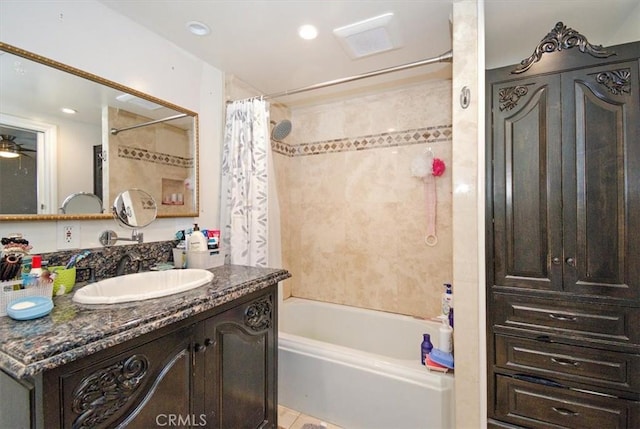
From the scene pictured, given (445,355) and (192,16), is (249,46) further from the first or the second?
(445,355)

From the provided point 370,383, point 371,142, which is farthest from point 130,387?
point 371,142

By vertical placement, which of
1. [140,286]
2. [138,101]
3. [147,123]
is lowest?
[140,286]

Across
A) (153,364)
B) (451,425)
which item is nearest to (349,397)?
(451,425)

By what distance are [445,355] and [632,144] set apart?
4.21 ft

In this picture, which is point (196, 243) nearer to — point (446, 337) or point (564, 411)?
point (446, 337)

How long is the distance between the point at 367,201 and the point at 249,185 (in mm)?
1052

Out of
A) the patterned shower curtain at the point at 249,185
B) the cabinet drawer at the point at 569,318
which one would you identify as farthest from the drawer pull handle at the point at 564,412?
the patterned shower curtain at the point at 249,185

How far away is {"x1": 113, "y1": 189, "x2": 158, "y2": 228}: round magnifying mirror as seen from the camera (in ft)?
5.01

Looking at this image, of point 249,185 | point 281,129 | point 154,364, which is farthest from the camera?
point 281,129

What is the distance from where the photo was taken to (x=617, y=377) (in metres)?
1.29

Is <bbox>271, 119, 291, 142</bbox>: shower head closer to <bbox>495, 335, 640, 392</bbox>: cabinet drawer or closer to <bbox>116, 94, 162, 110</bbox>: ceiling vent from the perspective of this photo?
<bbox>116, 94, 162, 110</bbox>: ceiling vent

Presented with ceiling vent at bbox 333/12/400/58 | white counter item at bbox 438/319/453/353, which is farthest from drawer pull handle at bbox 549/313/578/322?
ceiling vent at bbox 333/12/400/58

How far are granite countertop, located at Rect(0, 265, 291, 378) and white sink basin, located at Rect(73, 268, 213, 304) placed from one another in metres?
0.02

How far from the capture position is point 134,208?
5.22ft
